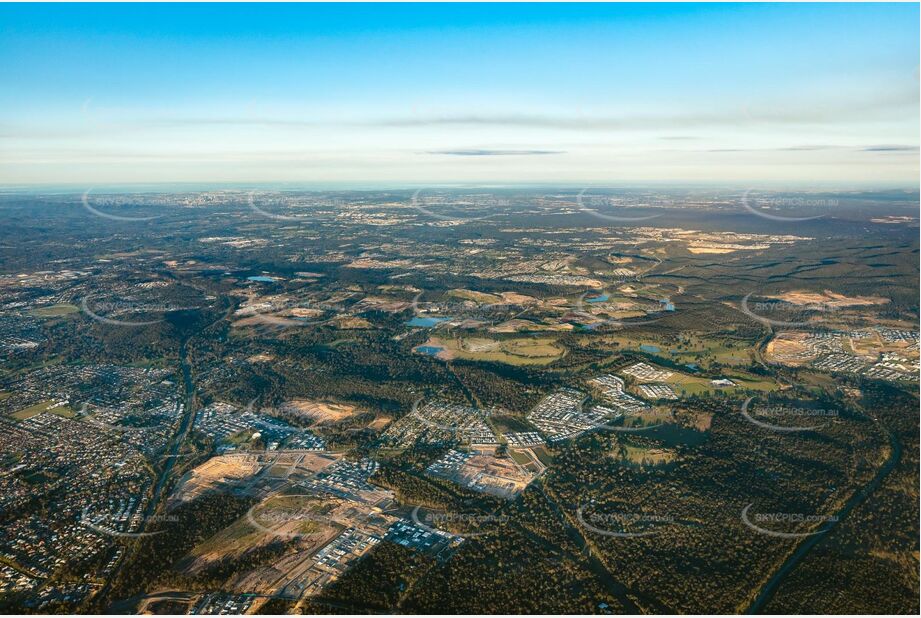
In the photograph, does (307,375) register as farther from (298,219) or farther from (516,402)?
(298,219)
